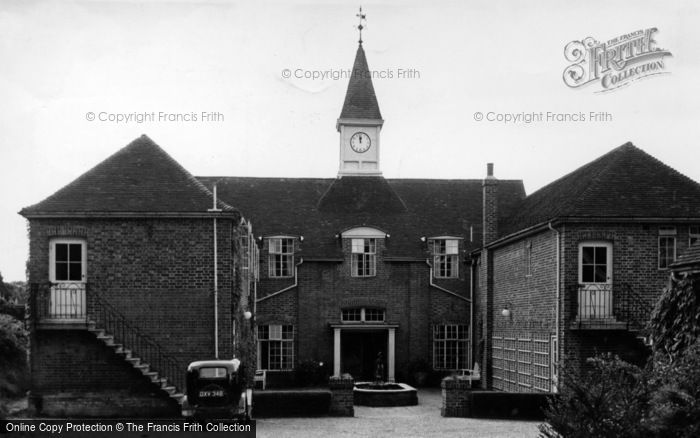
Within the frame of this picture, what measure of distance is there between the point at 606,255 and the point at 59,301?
14994 mm

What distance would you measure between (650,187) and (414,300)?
1393 cm

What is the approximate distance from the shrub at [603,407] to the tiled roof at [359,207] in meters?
24.8

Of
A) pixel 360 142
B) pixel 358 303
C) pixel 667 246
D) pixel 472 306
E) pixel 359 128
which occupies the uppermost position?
pixel 359 128

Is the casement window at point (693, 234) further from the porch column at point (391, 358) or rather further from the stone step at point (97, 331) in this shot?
the stone step at point (97, 331)

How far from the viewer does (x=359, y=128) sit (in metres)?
40.5

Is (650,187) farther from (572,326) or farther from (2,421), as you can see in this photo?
(2,421)

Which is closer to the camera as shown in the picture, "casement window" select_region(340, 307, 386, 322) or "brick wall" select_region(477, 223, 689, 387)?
"brick wall" select_region(477, 223, 689, 387)

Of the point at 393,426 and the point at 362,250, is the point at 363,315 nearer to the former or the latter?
the point at 362,250

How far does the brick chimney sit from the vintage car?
51.0 feet

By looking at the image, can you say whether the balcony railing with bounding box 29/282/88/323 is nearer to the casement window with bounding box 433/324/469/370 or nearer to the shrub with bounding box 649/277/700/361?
the shrub with bounding box 649/277/700/361

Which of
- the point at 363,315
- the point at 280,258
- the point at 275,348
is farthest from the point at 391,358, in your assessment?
the point at 280,258

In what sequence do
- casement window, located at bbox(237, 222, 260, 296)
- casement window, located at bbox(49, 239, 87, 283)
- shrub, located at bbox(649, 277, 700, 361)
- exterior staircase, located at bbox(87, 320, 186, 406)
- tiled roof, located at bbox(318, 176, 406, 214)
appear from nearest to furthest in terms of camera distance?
shrub, located at bbox(649, 277, 700, 361) < exterior staircase, located at bbox(87, 320, 186, 406) < casement window, located at bbox(49, 239, 87, 283) < casement window, located at bbox(237, 222, 260, 296) < tiled roof, located at bbox(318, 176, 406, 214)

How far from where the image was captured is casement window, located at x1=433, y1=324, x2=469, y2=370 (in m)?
36.3

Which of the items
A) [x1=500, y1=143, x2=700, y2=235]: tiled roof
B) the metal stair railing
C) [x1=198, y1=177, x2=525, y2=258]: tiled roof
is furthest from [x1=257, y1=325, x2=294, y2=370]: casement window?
[x1=500, y1=143, x2=700, y2=235]: tiled roof
